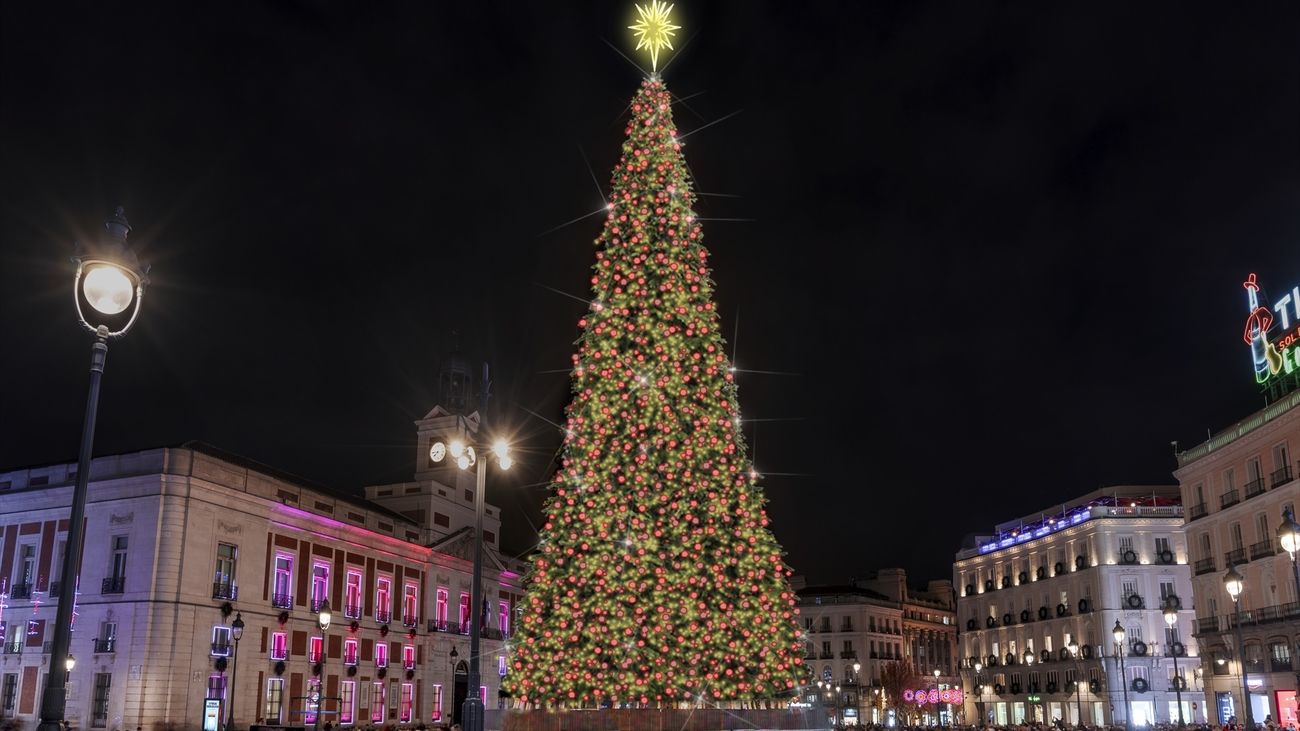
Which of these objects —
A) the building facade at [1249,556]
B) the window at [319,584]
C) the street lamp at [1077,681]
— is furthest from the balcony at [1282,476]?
the window at [319,584]

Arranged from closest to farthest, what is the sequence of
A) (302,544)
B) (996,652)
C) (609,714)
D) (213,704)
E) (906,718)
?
(609,714)
(213,704)
(302,544)
(996,652)
(906,718)

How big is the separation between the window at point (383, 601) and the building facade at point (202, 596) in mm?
101

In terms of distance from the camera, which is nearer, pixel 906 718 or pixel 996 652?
pixel 996 652

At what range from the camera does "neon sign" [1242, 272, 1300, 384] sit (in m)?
44.7

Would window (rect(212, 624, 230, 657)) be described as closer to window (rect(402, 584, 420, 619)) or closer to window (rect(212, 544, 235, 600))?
window (rect(212, 544, 235, 600))

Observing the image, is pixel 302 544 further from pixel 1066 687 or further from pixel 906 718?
pixel 906 718

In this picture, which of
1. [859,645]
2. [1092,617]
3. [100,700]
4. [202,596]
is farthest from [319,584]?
[859,645]

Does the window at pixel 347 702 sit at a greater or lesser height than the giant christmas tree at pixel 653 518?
lesser

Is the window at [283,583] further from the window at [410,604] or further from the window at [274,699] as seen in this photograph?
the window at [410,604]

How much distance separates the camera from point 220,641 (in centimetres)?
4466

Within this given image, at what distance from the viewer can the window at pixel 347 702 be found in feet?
173

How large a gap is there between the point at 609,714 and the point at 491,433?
6281mm

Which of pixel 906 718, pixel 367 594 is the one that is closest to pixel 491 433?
pixel 367 594

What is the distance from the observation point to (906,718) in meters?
94.0
